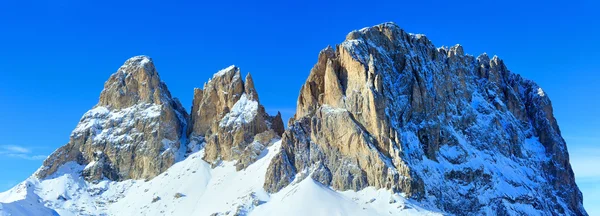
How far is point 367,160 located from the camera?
162375mm

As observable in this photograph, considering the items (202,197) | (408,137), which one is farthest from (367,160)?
(202,197)

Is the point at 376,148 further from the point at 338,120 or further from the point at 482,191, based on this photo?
the point at 482,191

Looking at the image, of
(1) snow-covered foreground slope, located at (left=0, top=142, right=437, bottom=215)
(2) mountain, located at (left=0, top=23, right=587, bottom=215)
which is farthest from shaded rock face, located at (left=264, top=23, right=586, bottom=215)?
(1) snow-covered foreground slope, located at (left=0, top=142, right=437, bottom=215)

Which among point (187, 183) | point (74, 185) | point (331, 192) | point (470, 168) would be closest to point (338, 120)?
point (331, 192)

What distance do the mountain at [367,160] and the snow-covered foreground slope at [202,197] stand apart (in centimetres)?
39

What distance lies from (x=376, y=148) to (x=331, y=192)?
598 inches

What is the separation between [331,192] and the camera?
6383 inches

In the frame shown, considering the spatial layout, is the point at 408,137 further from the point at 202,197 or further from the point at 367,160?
the point at 202,197

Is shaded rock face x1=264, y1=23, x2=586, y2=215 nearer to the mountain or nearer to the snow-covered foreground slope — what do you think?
the mountain

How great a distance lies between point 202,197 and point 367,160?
163ft

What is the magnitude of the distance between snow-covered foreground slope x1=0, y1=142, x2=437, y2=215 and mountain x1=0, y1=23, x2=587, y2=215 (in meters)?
0.39

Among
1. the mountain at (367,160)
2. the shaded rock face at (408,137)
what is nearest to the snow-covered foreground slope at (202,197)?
the mountain at (367,160)

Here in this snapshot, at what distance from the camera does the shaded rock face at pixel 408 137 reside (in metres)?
163

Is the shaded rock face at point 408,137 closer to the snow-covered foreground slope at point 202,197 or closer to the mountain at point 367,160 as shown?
the mountain at point 367,160
